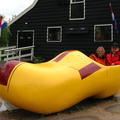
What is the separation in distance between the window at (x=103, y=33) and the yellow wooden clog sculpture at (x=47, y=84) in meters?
6.05

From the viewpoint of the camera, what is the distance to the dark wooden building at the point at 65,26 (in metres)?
8.88

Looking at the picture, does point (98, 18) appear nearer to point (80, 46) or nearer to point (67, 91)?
point (80, 46)

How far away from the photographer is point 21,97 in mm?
2443

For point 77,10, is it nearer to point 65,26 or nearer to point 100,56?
point 65,26

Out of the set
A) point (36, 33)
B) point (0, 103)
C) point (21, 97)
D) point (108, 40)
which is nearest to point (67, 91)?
point (21, 97)

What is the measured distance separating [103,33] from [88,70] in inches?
247

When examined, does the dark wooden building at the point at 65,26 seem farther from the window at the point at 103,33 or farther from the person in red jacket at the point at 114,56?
the person in red jacket at the point at 114,56

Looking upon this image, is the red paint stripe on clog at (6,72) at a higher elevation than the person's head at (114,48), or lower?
lower

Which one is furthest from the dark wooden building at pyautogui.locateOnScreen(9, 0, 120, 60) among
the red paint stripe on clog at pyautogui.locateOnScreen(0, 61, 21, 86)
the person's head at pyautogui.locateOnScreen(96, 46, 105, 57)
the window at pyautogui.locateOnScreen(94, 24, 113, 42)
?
the red paint stripe on clog at pyautogui.locateOnScreen(0, 61, 21, 86)

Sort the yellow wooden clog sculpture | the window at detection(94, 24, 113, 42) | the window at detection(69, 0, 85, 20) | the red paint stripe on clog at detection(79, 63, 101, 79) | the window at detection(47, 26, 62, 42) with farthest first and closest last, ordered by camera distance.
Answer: the window at detection(47, 26, 62, 42) → the window at detection(69, 0, 85, 20) → the window at detection(94, 24, 113, 42) → the red paint stripe on clog at detection(79, 63, 101, 79) → the yellow wooden clog sculpture

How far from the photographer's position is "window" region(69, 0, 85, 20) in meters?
9.38

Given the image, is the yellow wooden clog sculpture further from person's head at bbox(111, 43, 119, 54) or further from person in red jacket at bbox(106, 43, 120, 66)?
person's head at bbox(111, 43, 119, 54)

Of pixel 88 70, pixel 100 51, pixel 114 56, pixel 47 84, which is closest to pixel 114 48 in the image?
pixel 114 56

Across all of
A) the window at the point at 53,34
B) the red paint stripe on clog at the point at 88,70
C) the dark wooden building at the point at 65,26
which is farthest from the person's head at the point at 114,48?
the window at the point at 53,34
